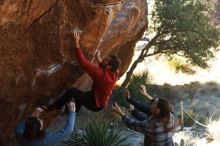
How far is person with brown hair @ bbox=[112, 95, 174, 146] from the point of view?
6.73 metres

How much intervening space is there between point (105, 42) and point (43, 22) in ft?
8.43

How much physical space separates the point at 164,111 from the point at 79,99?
186 centimetres

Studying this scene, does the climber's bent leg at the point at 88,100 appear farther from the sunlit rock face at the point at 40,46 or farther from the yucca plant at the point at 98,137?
the yucca plant at the point at 98,137

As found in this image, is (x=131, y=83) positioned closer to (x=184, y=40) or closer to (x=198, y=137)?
(x=184, y=40)

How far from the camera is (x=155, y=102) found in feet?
22.1

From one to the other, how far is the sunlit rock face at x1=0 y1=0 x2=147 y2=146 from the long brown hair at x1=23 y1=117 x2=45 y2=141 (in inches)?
77.1

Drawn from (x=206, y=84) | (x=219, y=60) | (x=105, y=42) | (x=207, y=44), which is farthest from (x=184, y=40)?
(x=105, y=42)

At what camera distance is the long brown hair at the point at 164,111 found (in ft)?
21.9

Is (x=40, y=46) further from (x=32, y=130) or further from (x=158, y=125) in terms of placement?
(x=158, y=125)

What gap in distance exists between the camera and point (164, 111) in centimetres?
675

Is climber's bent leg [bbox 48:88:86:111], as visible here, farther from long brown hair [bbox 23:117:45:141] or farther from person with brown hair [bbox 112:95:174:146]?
long brown hair [bbox 23:117:45:141]

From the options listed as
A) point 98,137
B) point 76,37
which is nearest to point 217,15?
point 98,137

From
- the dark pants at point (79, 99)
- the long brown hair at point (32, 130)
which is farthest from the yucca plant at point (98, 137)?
the long brown hair at point (32, 130)

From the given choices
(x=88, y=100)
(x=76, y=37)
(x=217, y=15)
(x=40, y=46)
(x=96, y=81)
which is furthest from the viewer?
(x=217, y=15)
